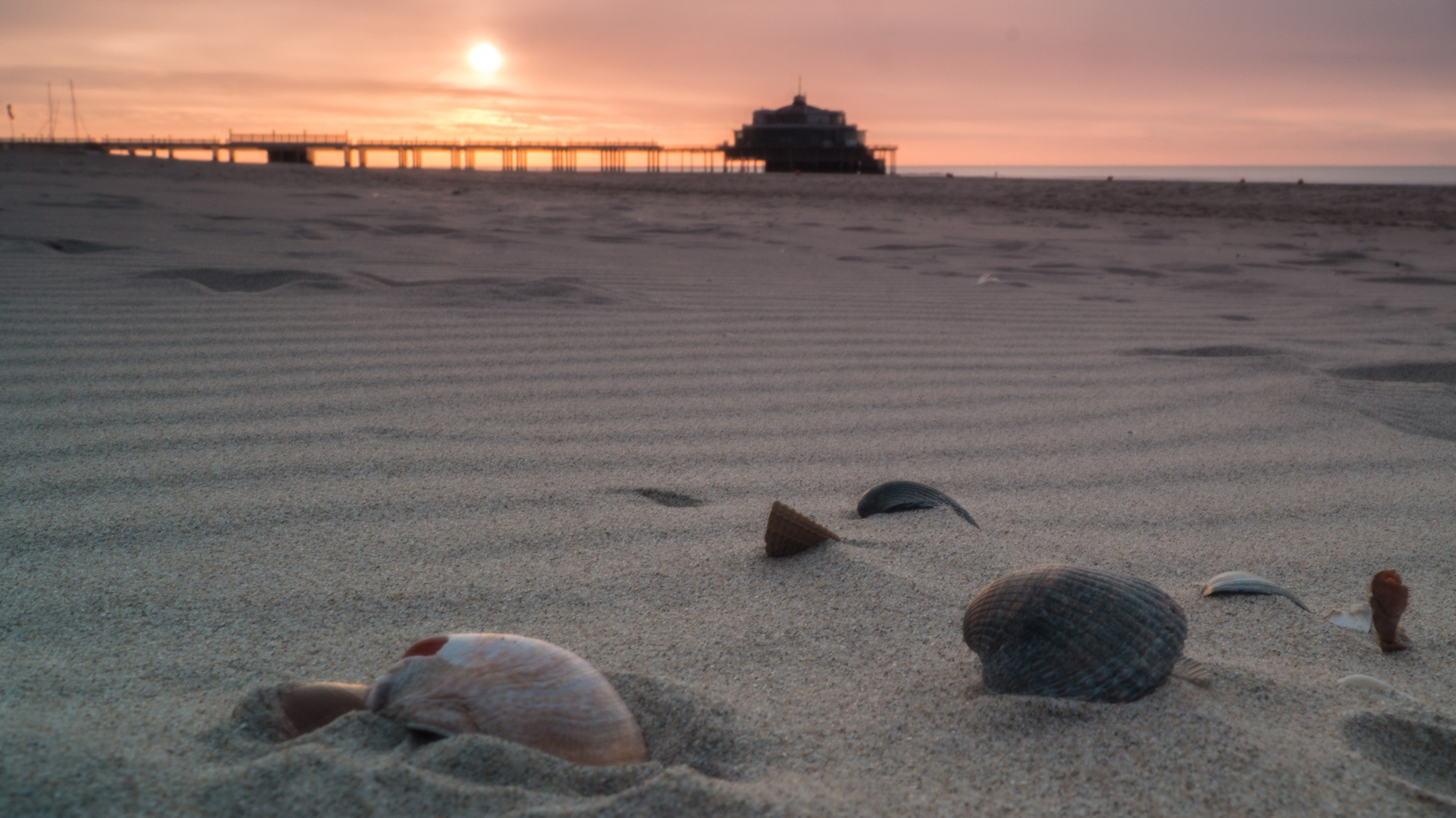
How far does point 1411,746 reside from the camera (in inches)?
39.6

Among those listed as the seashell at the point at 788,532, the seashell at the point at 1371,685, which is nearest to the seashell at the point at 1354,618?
the seashell at the point at 1371,685

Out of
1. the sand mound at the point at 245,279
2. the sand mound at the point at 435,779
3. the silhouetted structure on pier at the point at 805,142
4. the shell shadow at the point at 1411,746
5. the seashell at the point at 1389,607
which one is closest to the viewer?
the sand mound at the point at 435,779

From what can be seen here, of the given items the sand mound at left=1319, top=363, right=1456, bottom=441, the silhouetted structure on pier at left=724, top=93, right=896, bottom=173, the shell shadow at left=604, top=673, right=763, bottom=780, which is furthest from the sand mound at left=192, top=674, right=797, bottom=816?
the silhouetted structure on pier at left=724, top=93, right=896, bottom=173

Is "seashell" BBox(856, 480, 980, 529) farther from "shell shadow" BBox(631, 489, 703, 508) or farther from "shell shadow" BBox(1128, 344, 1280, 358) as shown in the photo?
"shell shadow" BBox(1128, 344, 1280, 358)

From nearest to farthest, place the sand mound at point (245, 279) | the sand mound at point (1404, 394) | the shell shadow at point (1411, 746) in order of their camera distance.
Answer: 1. the shell shadow at point (1411, 746)
2. the sand mound at point (1404, 394)
3. the sand mound at point (245, 279)

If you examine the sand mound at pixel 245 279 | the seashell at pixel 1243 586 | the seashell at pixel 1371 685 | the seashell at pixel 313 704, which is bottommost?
the seashell at pixel 1371 685

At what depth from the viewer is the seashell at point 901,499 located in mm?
1787

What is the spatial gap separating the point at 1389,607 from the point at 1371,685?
0.17m

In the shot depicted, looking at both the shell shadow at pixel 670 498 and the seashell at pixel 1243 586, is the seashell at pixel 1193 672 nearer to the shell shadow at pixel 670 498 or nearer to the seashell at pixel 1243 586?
the seashell at pixel 1243 586

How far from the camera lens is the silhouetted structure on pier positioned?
44719mm

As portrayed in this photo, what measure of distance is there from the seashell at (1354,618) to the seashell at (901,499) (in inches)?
22.9

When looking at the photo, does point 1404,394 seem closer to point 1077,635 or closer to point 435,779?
point 1077,635

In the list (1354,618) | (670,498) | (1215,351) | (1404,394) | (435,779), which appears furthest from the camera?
(1215,351)

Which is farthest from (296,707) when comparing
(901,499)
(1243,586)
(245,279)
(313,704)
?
(245,279)
